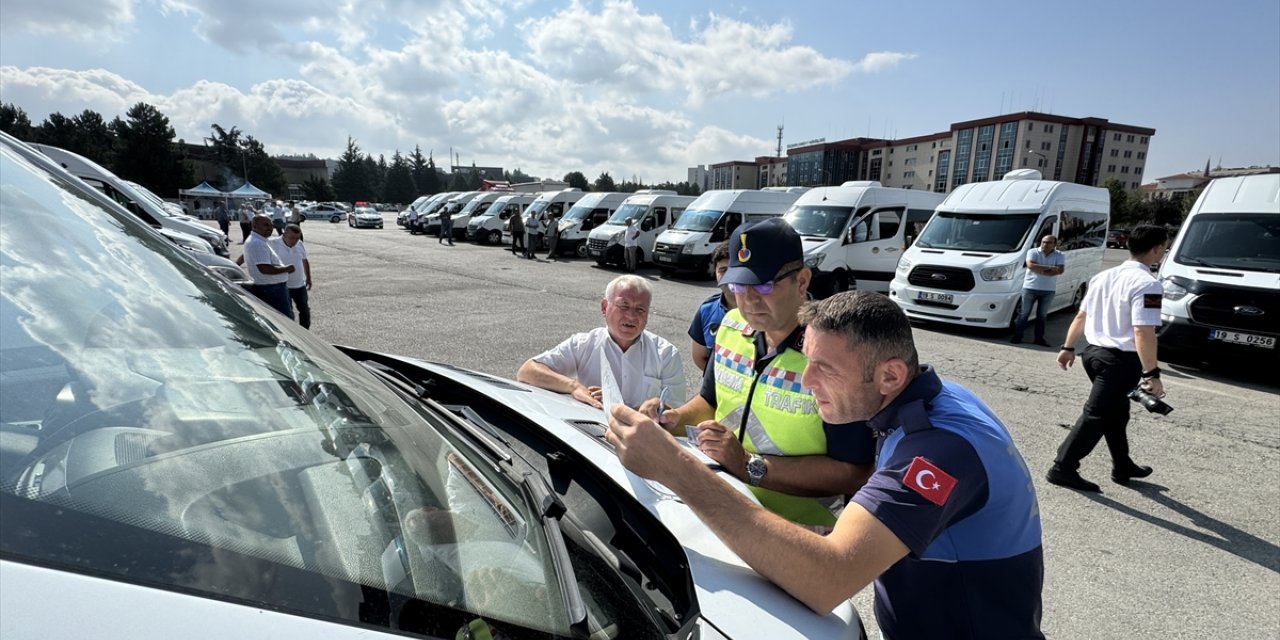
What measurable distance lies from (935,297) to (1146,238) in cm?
522

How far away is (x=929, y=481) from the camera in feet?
4.38

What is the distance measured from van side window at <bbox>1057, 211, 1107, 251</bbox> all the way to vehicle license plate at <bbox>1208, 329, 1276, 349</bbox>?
3.80 meters

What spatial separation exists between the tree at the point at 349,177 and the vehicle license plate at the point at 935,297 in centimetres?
7959

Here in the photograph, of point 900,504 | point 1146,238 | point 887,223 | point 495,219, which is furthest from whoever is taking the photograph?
point 495,219

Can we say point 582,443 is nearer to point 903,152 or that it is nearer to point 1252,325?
point 1252,325

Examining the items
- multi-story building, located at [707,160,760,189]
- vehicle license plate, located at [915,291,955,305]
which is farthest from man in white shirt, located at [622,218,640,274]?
multi-story building, located at [707,160,760,189]

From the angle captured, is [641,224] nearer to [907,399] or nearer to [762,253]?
[762,253]

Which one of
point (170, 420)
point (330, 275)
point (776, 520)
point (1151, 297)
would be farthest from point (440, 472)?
point (330, 275)

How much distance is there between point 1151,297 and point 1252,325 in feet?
14.7

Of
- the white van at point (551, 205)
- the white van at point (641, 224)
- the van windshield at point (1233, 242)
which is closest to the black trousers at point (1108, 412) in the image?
the van windshield at point (1233, 242)

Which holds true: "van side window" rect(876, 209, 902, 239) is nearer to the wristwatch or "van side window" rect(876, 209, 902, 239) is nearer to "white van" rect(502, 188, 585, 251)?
the wristwatch

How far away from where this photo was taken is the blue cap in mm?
2225

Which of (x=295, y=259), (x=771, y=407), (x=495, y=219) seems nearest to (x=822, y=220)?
(x=295, y=259)

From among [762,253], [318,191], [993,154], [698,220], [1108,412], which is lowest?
[1108,412]
